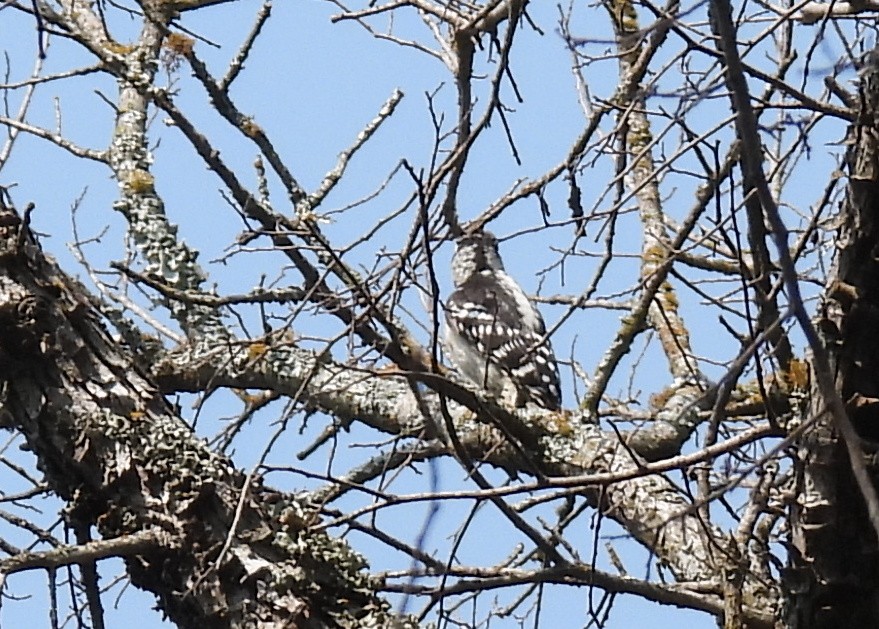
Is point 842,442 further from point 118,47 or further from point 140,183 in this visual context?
point 118,47

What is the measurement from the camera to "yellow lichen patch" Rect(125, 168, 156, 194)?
16.2ft

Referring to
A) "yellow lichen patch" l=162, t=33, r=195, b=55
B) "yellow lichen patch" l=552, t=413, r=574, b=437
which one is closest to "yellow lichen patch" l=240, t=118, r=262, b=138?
"yellow lichen patch" l=162, t=33, r=195, b=55

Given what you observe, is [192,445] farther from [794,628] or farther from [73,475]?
[794,628]

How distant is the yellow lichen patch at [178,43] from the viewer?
195 inches

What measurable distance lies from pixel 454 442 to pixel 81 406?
2.59 feet

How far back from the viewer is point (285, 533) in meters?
2.89

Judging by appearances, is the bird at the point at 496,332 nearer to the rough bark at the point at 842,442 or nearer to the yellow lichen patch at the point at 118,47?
the yellow lichen patch at the point at 118,47

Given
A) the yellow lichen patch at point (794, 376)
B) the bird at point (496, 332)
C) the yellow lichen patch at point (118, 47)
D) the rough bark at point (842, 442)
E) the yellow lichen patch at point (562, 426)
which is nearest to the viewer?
the rough bark at point (842, 442)

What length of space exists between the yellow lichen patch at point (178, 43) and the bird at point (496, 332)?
5.50ft

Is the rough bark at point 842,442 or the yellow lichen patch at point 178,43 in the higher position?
the yellow lichen patch at point 178,43

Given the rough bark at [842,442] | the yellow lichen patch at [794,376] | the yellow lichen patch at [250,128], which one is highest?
the yellow lichen patch at [250,128]

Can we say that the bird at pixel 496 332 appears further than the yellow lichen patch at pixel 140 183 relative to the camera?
Yes

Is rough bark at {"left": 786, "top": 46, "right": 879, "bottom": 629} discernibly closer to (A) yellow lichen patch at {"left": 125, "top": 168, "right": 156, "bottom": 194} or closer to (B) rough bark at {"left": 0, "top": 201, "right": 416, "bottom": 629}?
(B) rough bark at {"left": 0, "top": 201, "right": 416, "bottom": 629}

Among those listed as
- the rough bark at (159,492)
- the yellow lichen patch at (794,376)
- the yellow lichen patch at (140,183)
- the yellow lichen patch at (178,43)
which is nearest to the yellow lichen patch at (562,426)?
the yellow lichen patch at (794,376)
